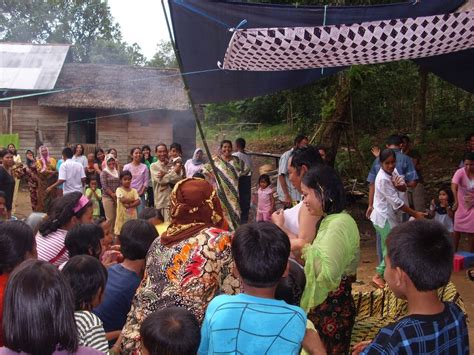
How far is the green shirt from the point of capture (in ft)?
8.97

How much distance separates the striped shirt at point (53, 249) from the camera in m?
3.53

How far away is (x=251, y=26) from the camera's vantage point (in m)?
4.89

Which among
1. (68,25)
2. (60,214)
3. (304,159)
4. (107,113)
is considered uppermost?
(68,25)

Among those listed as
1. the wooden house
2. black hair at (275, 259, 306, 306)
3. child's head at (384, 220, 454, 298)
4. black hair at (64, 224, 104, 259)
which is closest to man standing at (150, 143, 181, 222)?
black hair at (64, 224, 104, 259)

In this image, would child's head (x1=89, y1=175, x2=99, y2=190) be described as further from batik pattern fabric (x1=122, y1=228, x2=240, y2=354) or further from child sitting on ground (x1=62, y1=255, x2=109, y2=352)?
batik pattern fabric (x1=122, y1=228, x2=240, y2=354)

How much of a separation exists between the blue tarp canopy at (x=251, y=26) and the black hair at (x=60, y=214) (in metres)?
2.26

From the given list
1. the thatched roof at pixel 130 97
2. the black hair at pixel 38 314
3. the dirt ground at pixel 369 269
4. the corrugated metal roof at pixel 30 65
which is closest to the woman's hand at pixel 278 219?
the black hair at pixel 38 314

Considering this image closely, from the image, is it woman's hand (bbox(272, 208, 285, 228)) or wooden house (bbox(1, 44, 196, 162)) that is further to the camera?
wooden house (bbox(1, 44, 196, 162))

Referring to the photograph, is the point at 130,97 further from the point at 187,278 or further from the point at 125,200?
the point at 187,278

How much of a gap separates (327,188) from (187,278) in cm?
98

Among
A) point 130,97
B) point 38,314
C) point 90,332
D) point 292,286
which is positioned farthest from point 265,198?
point 130,97

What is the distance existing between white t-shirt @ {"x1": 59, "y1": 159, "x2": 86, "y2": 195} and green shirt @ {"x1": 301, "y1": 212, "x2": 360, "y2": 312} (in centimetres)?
738

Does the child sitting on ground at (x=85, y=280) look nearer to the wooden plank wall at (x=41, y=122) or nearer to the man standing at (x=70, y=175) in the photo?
the man standing at (x=70, y=175)

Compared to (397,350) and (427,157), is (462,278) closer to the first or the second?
(397,350)
